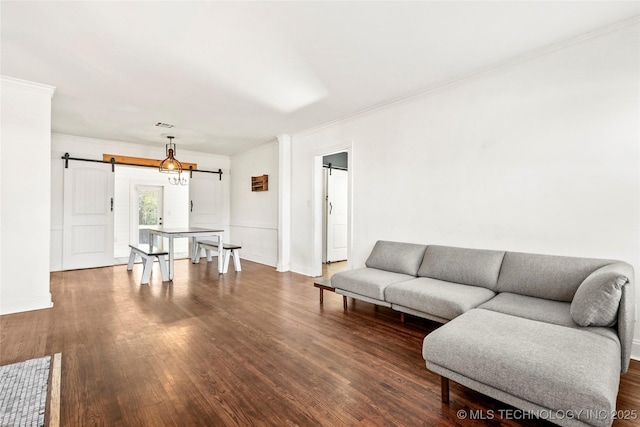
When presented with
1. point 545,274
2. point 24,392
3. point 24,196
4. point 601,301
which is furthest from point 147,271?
point 601,301

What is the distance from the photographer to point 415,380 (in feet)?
6.50

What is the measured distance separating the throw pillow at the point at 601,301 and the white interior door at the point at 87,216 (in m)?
7.03

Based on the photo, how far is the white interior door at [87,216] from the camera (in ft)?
18.4

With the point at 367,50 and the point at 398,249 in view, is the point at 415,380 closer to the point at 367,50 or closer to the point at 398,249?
the point at 398,249

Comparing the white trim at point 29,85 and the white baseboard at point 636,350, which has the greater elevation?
the white trim at point 29,85

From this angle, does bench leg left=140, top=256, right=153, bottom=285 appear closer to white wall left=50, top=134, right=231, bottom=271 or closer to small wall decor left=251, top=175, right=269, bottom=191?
white wall left=50, top=134, right=231, bottom=271

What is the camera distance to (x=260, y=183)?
6.48 metres

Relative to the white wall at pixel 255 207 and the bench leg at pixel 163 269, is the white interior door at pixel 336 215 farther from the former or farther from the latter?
the bench leg at pixel 163 269

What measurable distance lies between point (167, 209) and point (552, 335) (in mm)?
9623

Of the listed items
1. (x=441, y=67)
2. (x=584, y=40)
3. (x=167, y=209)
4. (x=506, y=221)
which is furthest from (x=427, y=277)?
(x=167, y=209)

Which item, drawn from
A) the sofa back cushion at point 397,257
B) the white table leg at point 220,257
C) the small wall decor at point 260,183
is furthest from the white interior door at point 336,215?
the sofa back cushion at point 397,257

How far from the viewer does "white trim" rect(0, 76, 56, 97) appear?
10.4 feet

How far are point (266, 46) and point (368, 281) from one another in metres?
2.33

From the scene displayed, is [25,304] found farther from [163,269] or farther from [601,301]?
[601,301]
